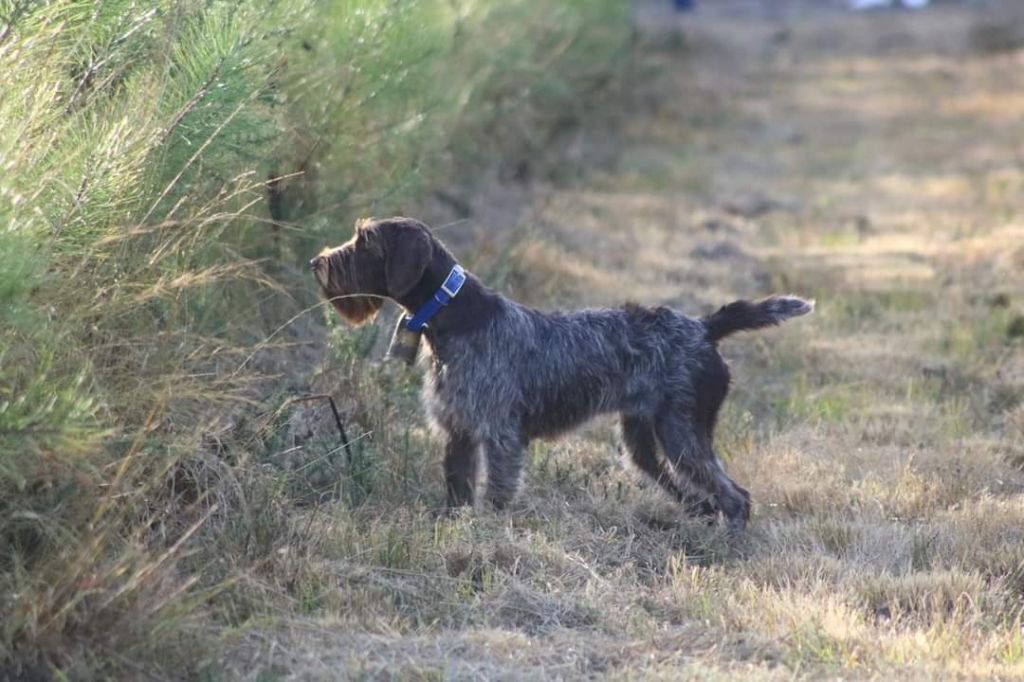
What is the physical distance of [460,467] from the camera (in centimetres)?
704

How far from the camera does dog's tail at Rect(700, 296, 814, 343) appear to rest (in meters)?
7.19

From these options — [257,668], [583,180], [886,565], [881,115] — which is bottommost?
[881,115]

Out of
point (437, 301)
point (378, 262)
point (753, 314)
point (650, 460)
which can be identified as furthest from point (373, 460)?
point (753, 314)

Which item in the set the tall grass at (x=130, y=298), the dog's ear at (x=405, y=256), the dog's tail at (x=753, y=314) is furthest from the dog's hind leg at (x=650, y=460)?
the tall grass at (x=130, y=298)

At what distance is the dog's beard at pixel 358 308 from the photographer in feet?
23.8

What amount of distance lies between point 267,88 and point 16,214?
95.8 inches

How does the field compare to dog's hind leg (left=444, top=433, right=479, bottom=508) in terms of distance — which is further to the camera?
dog's hind leg (left=444, top=433, right=479, bottom=508)

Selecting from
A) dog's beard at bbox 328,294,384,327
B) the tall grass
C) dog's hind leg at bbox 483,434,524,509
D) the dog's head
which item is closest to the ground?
dog's hind leg at bbox 483,434,524,509

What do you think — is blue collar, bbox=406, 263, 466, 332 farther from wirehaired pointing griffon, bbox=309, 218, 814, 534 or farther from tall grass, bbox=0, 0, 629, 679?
tall grass, bbox=0, 0, 629, 679

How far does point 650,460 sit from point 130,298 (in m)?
2.70

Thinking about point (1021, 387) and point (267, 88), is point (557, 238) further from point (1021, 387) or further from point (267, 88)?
point (267, 88)

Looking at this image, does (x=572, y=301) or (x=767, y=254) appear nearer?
(x=572, y=301)

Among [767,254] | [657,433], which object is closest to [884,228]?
[767,254]

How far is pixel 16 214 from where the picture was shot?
5000 millimetres
